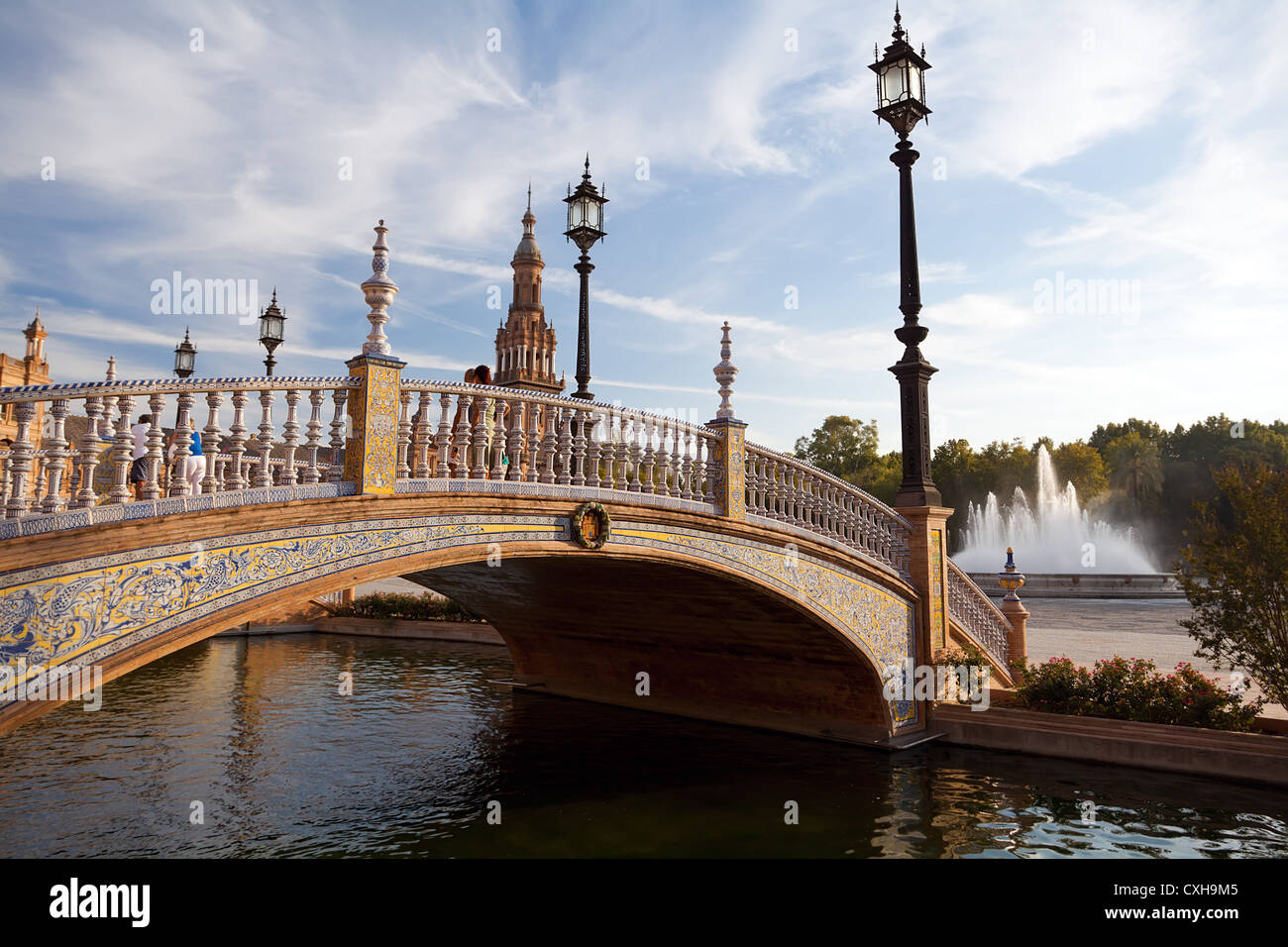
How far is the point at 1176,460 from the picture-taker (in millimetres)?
74188

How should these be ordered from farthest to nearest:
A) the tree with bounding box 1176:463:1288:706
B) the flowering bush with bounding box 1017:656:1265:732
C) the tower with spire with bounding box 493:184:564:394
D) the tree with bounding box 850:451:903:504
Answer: the tree with bounding box 850:451:903:504 → the tower with spire with bounding box 493:184:564:394 → the flowering bush with bounding box 1017:656:1265:732 → the tree with bounding box 1176:463:1288:706

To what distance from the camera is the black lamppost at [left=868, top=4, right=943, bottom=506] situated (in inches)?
537

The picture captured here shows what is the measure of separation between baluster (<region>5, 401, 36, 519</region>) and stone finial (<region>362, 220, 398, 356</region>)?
277cm

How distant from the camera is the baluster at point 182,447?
678 cm

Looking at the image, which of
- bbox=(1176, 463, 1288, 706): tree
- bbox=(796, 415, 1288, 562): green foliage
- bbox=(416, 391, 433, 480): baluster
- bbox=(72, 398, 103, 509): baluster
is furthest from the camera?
bbox=(796, 415, 1288, 562): green foliage

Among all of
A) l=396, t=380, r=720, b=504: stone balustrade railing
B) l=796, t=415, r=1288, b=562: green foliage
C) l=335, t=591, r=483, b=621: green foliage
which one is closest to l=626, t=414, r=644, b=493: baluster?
l=396, t=380, r=720, b=504: stone balustrade railing

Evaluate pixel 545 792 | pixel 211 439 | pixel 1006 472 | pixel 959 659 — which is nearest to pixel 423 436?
pixel 211 439

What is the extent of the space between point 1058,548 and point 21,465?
55127 mm

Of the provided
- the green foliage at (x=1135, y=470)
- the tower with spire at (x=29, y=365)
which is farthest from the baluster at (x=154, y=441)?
the green foliage at (x=1135, y=470)

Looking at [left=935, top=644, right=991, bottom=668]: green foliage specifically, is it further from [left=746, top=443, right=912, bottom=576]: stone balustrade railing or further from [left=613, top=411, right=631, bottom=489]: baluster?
[left=613, top=411, right=631, bottom=489]: baluster
